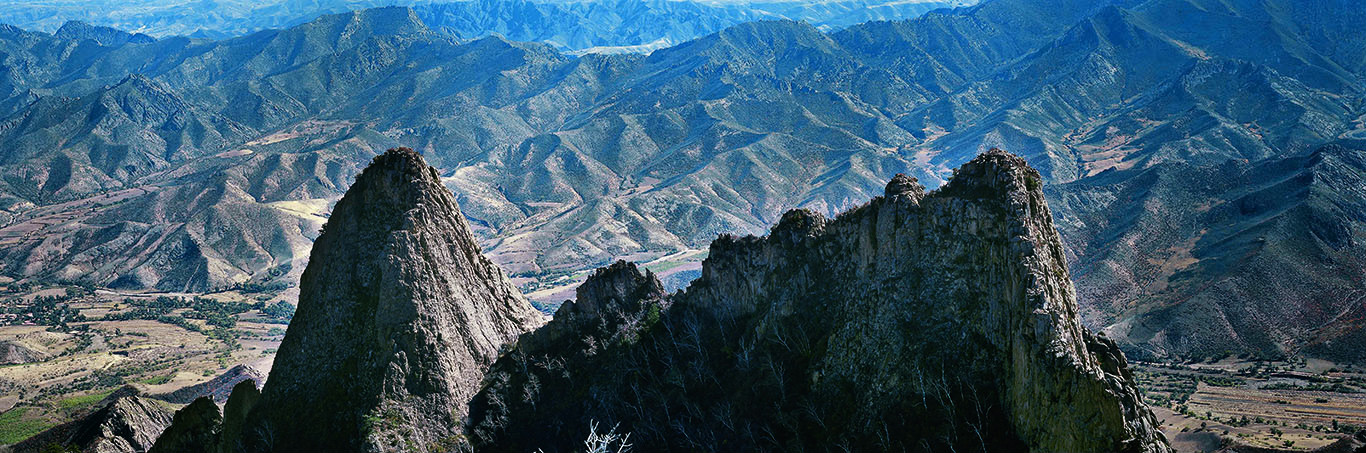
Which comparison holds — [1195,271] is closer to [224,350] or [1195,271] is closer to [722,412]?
[722,412]

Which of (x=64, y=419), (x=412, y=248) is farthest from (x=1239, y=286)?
(x=64, y=419)

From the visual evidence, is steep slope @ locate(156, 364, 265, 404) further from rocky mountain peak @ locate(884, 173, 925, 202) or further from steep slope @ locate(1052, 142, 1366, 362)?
steep slope @ locate(1052, 142, 1366, 362)

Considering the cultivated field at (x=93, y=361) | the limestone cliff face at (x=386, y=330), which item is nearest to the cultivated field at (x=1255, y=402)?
the limestone cliff face at (x=386, y=330)

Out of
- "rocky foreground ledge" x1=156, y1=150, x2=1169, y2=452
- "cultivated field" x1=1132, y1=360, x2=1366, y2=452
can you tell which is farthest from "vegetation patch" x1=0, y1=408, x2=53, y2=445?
"cultivated field" x1=1132, y1=360, x2=1366, y2=452

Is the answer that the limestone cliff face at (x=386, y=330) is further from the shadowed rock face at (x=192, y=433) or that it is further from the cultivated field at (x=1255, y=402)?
the cultivated field at (x=1255, y=402)

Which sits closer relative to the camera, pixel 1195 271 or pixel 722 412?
pixel 722 412

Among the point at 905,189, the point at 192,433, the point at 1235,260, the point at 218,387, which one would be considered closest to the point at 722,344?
the point at 905,189
